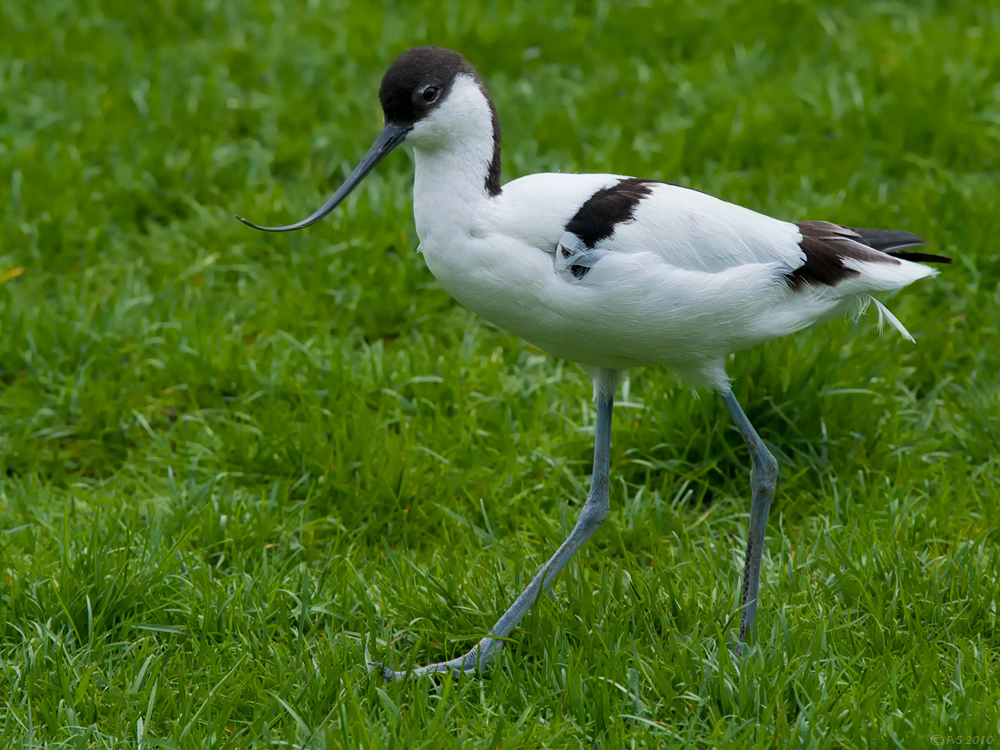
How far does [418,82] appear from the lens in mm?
3377

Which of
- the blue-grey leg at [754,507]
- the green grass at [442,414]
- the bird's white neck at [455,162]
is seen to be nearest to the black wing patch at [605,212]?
the bird's white neck at [455,162]

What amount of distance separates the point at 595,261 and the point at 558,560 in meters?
0.99

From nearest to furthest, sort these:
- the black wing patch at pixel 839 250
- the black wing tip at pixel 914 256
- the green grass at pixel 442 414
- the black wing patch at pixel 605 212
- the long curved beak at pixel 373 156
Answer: the green grass at pixel 442 414 → the black wing patch at pixel 605 212 → the long curved beak at pixel 373 156 → the black wing patch at pixel 839 250 → the black wing tip at pixel 914 256

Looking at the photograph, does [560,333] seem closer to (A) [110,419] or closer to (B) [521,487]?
(B) [521,487]

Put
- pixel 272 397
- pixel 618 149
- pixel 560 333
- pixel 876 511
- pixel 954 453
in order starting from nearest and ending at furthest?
pixel 560 333 → pixel 876 511 → pixel 954 453 → pixel 272 397 → pixel 618 149

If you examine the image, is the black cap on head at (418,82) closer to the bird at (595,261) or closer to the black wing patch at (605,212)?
the bird at (595,261)

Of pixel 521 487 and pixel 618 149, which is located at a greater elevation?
pixel 618 149

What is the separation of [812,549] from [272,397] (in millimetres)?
2146

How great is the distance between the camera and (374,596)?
3699 mm

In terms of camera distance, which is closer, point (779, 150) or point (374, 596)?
point (374, 596)

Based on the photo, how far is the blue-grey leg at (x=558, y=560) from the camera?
134 inches

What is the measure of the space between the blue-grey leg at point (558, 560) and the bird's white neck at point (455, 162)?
0.79 metres

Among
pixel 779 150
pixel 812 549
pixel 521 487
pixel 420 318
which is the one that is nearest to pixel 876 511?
pixel 812 549

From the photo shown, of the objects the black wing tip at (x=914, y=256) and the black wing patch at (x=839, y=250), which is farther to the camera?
the black wing tip at (x=914, y=256)
